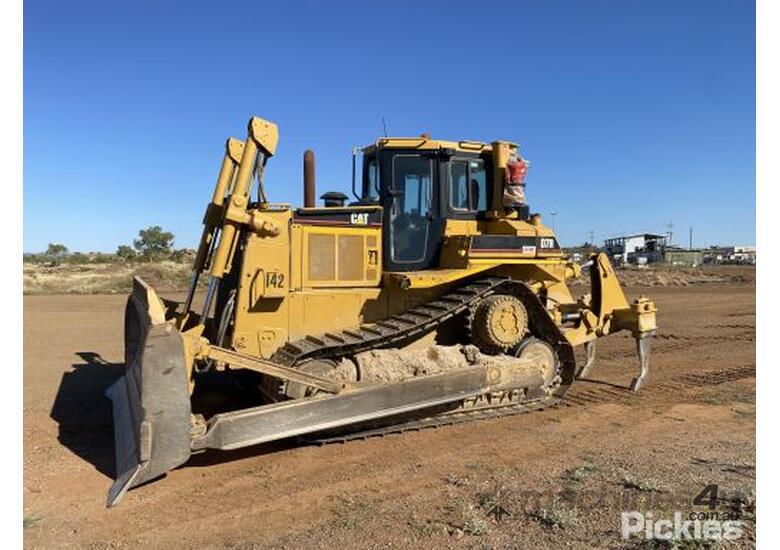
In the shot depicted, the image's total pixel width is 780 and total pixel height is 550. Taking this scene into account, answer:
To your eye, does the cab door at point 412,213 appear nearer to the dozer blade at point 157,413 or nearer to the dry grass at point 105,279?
the dozer blade at point 157,413

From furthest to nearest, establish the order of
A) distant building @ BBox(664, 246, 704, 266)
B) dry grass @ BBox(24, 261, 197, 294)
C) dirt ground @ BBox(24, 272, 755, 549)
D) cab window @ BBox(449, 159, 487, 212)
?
1. distant building @ BBox(664, 246, 704, 266)
2. dry grass @ BBox(24, 261, 197, 294)
3. cab window @ BBox(449, 159, 487, 212)
4. dirt ground @ BBox(24, 272, 755, 549)

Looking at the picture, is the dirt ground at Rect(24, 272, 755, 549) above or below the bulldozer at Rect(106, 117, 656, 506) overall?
below

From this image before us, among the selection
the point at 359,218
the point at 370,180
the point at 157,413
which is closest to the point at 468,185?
the point at 370,180

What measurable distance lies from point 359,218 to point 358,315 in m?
1.19

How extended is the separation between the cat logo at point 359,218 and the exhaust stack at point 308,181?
828 mm

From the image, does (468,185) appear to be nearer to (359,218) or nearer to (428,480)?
(359,218)

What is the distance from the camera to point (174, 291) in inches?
1141

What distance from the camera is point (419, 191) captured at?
798 centimetres

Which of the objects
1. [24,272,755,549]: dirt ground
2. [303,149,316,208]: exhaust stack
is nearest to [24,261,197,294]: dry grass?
[24,272,755,549]: dirt ground

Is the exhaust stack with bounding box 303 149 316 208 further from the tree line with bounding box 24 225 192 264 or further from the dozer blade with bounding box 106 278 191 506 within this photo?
the tree line with bounding box 24 225 192 264

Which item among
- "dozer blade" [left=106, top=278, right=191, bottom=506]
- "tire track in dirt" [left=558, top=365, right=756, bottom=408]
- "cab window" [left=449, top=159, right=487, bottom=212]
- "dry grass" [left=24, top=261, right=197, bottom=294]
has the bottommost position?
"tire track in dirt" [left=558, top=365, right=756, bottom=408]

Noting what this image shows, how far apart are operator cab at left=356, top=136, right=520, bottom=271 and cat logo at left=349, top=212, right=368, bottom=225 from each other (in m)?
0.30

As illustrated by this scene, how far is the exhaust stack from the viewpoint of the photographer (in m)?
8.19

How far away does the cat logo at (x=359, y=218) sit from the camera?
7528 millimetres
